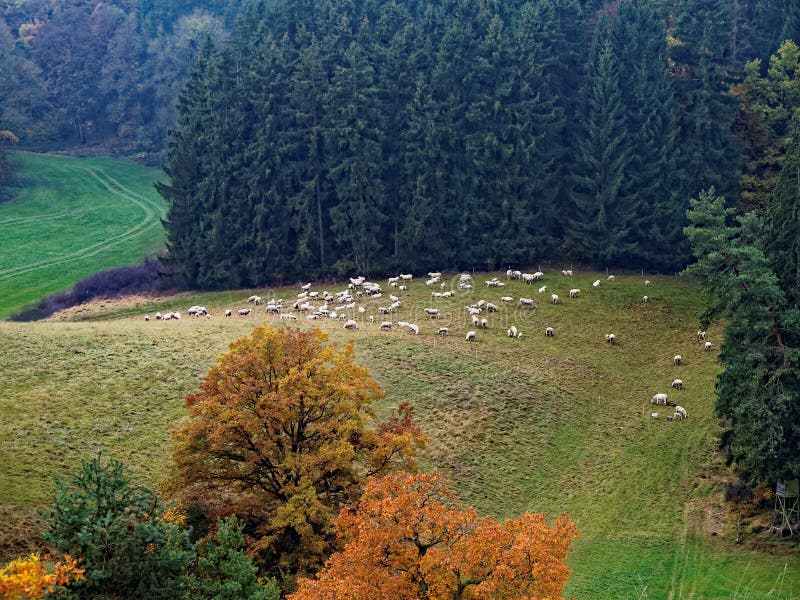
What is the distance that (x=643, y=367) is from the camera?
190ft

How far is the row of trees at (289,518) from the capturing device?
24.8m

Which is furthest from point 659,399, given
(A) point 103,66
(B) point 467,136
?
(A) point 103,66

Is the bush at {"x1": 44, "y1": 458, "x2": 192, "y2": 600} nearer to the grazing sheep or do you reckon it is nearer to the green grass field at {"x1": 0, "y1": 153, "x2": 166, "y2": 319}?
the grazing sheep

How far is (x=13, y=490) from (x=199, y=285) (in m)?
43.9

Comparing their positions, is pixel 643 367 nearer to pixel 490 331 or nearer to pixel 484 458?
pixel 490 331

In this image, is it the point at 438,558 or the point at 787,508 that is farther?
the point at 787,508

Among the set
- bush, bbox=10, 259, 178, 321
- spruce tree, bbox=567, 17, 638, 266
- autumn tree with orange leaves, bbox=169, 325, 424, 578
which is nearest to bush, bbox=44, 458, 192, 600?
autumn tree with orange leaves, bbox=169, 325, 424, 578

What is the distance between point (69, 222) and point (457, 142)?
48.1 meters

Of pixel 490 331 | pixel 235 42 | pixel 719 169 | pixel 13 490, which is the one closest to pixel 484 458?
pixel 490 331

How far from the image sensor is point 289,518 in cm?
3145

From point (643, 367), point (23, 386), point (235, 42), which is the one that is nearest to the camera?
point (23, 386)

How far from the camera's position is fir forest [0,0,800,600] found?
29875 millimetres

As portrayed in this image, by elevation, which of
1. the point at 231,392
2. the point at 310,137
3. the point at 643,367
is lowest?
the point at 643,367

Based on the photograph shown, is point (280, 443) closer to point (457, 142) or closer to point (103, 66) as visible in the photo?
point (457, 142)
